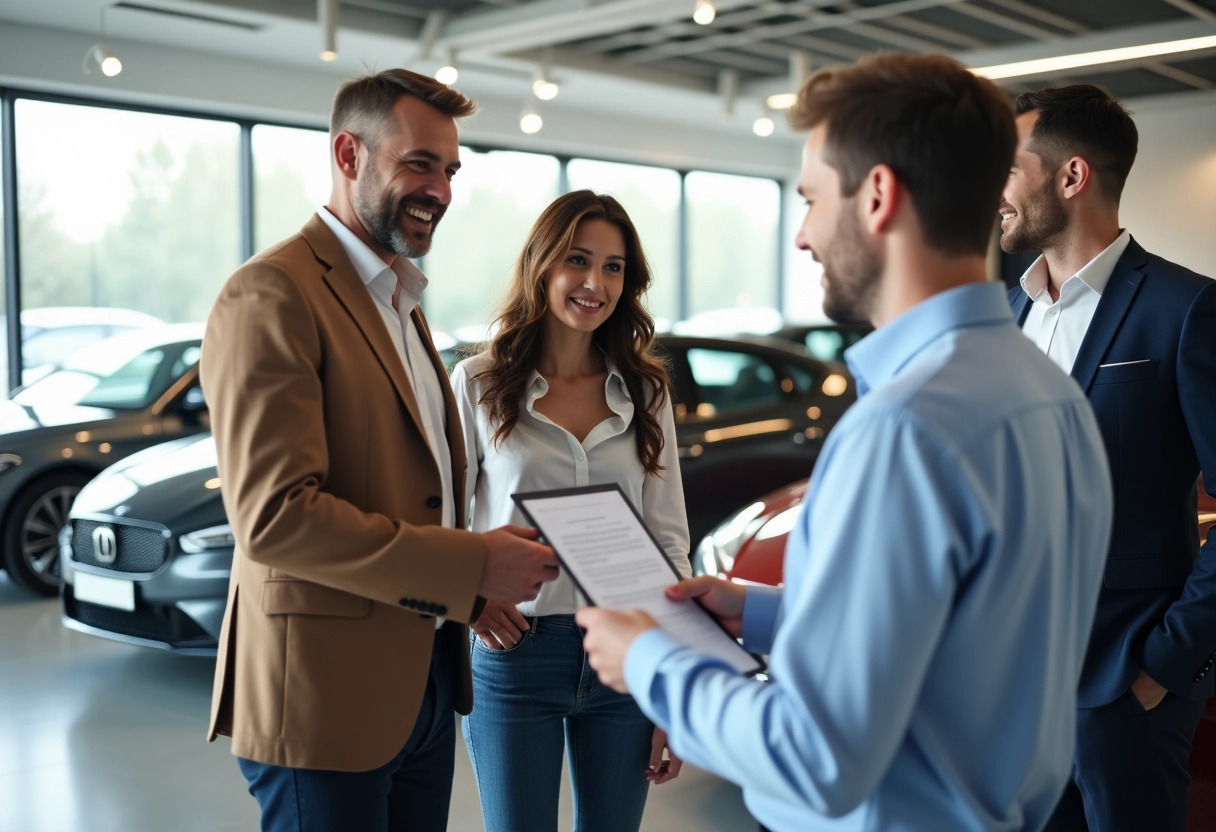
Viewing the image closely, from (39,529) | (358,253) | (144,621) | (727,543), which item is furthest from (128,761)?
(358,253)

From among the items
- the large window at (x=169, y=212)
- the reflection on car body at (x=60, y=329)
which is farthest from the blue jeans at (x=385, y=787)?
the reflection on car body at (x=60, y=329)

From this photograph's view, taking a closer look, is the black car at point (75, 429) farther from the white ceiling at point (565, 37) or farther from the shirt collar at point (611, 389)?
the shirt collar at point (611, 389)

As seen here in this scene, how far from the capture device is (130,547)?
13.4 feet

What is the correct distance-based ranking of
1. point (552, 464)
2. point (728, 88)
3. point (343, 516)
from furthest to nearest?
point (728, 88) < point (552, 464) < point (343, 516)

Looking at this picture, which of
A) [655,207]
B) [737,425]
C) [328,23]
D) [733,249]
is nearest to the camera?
[737,425]

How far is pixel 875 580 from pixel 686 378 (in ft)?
14.1

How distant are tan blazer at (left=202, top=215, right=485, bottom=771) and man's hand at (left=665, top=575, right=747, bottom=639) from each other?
0.33m

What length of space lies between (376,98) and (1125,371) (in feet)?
4.26

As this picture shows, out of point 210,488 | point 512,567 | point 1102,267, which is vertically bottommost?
point 210,488

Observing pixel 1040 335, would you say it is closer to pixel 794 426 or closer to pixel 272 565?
pixel 272 565

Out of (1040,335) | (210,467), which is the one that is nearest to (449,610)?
(1040,335)

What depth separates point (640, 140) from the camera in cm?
1186

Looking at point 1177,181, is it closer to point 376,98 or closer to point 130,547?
point 130,547

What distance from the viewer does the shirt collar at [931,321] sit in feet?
3.47
